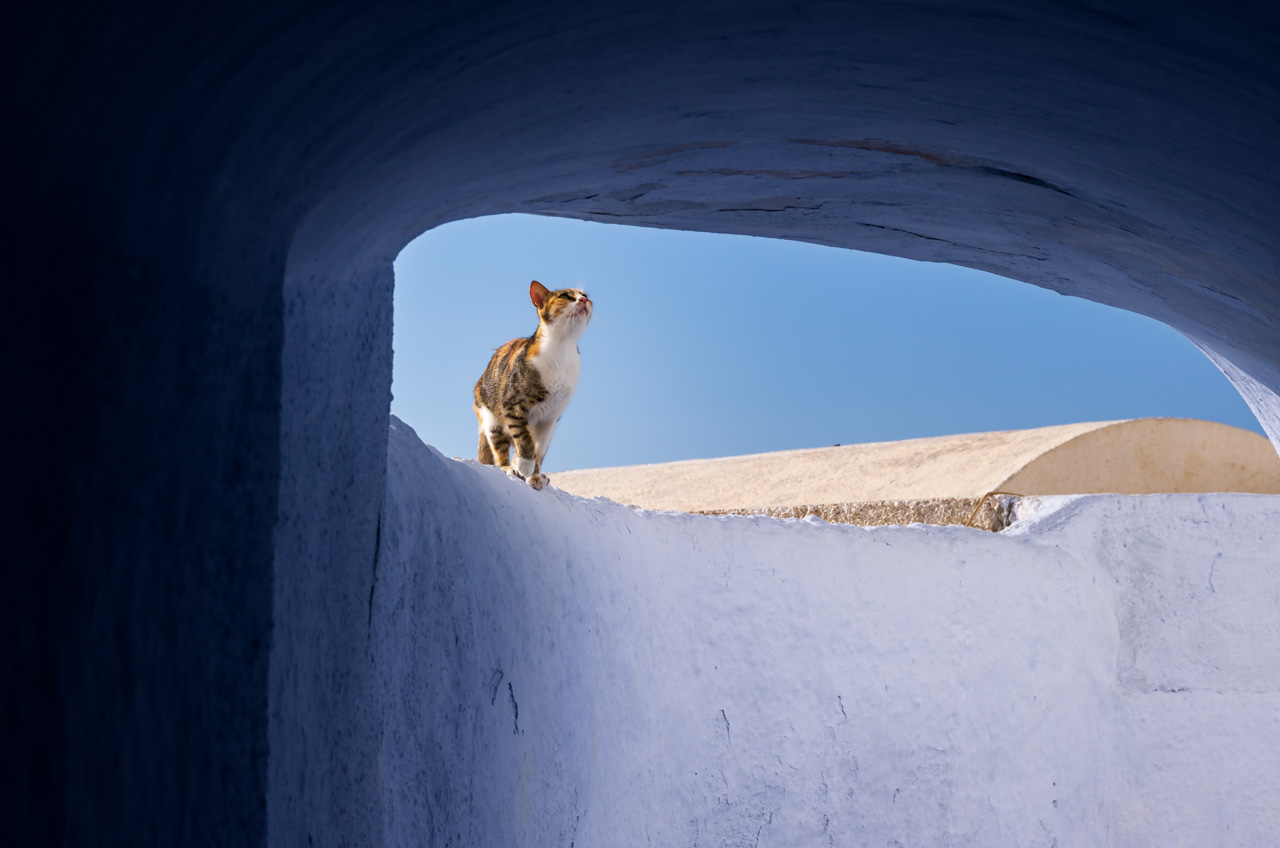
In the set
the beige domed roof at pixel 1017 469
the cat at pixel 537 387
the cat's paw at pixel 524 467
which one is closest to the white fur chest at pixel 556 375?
the cat at pixel 537 387

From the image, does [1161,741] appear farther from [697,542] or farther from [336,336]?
[336,336]

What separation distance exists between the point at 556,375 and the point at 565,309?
16 cm

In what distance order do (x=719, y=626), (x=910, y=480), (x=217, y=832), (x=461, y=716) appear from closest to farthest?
(x=217, y=832)
(x=461, y=716)
(x=719, y=626)
(x=910, y=480)

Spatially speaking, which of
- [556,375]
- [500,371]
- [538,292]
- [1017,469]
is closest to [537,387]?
[556,375]

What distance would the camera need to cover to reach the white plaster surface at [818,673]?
150 cm

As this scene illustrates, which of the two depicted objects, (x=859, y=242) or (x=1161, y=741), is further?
(x=1161, y=741)

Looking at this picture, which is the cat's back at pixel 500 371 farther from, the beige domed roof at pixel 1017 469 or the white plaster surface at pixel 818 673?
the beige domed roof at pixel 1017 469

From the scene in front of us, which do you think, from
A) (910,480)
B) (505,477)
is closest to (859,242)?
(505,477)

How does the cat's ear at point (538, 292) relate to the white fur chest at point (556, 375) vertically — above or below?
above

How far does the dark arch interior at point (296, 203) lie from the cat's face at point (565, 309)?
105 centimetres

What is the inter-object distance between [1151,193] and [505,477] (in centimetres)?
127

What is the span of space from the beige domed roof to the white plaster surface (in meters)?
1.02

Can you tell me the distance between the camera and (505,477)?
1.91m

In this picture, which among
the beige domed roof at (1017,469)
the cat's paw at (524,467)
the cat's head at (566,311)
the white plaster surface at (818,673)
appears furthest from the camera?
the beige domed roof at (1017,469)
